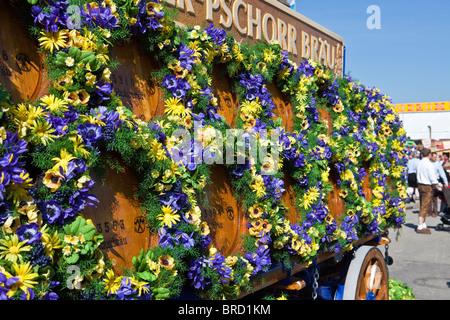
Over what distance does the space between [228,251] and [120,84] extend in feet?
3.21

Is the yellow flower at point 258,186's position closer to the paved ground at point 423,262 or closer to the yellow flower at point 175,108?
the yellow flower at point 175,108

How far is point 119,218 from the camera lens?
1.74 m

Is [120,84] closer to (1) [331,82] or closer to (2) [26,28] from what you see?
(2) [26,28]

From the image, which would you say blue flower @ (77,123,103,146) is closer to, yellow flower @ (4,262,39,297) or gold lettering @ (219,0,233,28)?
yellow flower @ (4,262,39,297)

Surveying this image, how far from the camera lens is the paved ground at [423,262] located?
18.7 ft

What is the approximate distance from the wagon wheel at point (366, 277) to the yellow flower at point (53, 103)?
2.80 meters

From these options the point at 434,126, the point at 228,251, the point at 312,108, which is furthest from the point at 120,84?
the point at 434,126

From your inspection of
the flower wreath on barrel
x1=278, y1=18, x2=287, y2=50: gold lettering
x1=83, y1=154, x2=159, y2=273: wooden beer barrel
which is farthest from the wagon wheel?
x1=83, y1=154, x2=159, y2=273: wooden beer barrel

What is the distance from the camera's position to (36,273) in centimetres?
132

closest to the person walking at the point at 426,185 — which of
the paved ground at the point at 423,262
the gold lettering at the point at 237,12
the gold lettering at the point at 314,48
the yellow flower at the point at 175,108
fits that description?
the paved ground at the point at 423,262

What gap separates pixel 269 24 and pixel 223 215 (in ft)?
4.37

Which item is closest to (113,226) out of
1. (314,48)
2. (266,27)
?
(266,27)

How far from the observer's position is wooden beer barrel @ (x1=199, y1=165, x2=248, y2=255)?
2189 millimetres

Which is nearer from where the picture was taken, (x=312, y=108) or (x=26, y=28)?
(x=26, y=28)
